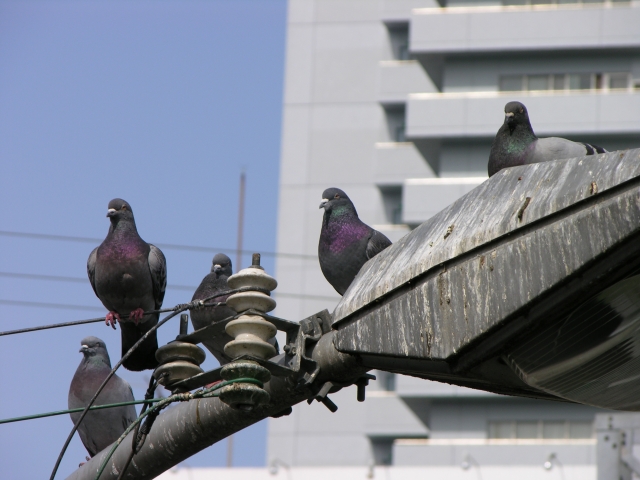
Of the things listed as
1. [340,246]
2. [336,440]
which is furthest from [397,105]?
[340,246]

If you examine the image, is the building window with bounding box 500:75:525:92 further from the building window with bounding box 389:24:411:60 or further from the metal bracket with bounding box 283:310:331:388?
the metal bracket with bounding box 283:310:331:388

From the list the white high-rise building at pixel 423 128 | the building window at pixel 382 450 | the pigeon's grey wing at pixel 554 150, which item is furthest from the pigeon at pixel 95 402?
the building window at pixel 382 450

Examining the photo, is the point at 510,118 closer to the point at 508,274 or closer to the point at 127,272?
the point at 127,272

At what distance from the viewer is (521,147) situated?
696 cm

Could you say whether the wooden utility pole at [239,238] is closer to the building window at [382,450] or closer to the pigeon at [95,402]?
the building window at [382,450]

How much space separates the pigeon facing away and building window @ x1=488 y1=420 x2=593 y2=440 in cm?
3462

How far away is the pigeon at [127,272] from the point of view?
30.8ft

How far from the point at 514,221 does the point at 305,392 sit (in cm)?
158

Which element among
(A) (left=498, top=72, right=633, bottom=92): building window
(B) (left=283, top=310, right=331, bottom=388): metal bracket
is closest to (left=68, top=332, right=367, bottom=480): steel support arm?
(B) (left=283, top=310, right=331, bottom=388): metal bracket

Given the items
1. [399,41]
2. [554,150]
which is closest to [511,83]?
[399,41]

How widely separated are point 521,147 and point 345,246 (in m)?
1.95

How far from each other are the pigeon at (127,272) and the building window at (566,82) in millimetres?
37009

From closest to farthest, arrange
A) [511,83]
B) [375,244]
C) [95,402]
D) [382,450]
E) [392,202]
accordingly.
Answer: [375,244] → [95,402] → [511,83] → [382,450] → [392,202]

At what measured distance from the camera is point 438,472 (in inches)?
995
